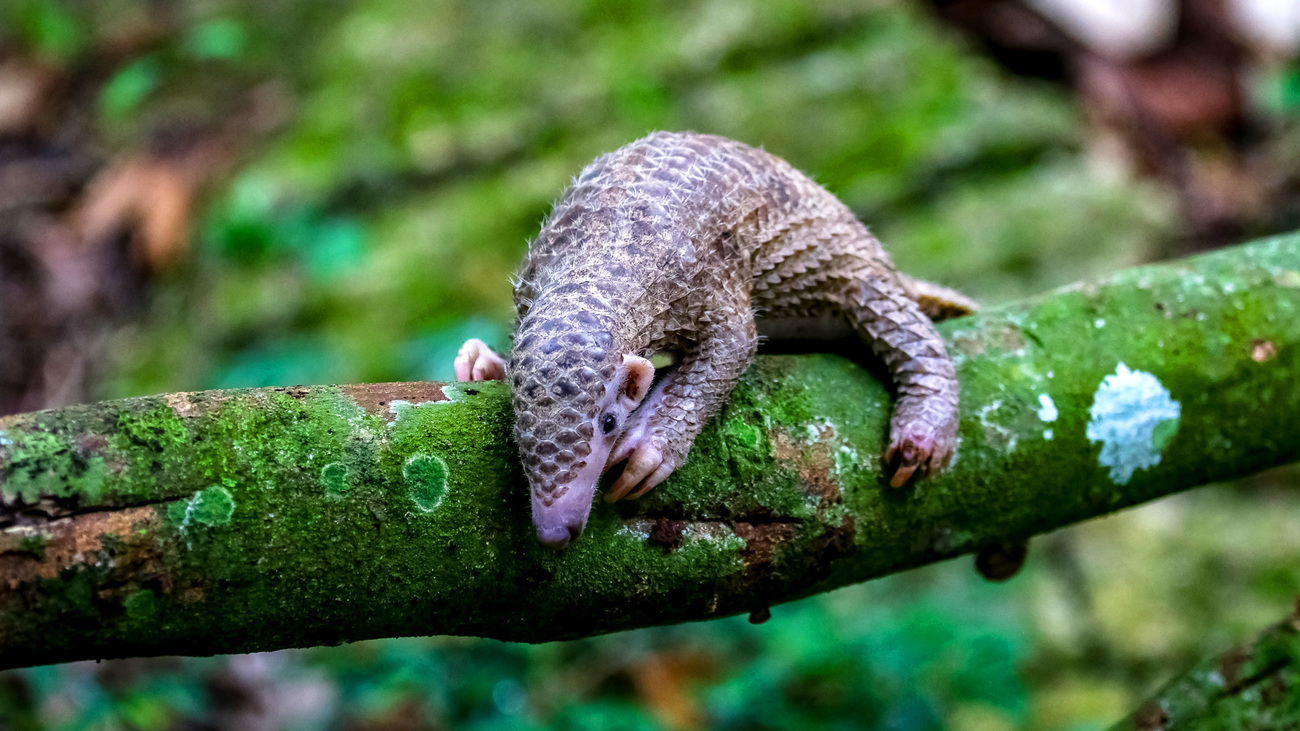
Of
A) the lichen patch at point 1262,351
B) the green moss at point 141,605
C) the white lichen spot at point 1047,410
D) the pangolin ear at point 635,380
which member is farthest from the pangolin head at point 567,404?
the lichen patch at point 1262,351

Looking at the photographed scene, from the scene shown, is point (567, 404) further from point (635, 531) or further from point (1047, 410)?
point (1047, 410)

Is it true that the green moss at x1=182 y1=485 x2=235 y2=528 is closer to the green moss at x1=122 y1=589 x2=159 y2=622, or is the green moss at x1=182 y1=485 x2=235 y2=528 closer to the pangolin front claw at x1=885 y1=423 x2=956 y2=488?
the green moss at x1=122 y1=589 x2=159 y2=622

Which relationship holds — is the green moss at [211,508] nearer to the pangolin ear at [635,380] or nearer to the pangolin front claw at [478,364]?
the pangolin ear at [635,380]

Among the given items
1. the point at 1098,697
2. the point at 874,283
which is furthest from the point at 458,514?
the point at 1098,697

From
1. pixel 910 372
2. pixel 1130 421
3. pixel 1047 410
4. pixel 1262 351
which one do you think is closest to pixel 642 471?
pixel 910 372

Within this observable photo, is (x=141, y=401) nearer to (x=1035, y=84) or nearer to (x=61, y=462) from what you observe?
(x=61, y=462)

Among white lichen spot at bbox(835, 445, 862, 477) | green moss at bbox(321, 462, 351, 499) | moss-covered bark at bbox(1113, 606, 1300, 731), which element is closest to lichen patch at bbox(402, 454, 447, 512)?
green moss at bbox(321, 462, 351, 499)

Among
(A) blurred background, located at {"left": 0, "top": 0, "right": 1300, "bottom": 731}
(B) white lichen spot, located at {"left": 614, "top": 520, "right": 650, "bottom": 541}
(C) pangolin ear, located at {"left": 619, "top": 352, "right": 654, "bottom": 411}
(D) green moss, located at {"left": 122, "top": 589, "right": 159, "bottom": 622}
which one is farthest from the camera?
(A) blurred background, located at {"left": 0, "top": 0, "right": 1300, "bottom": 731}
